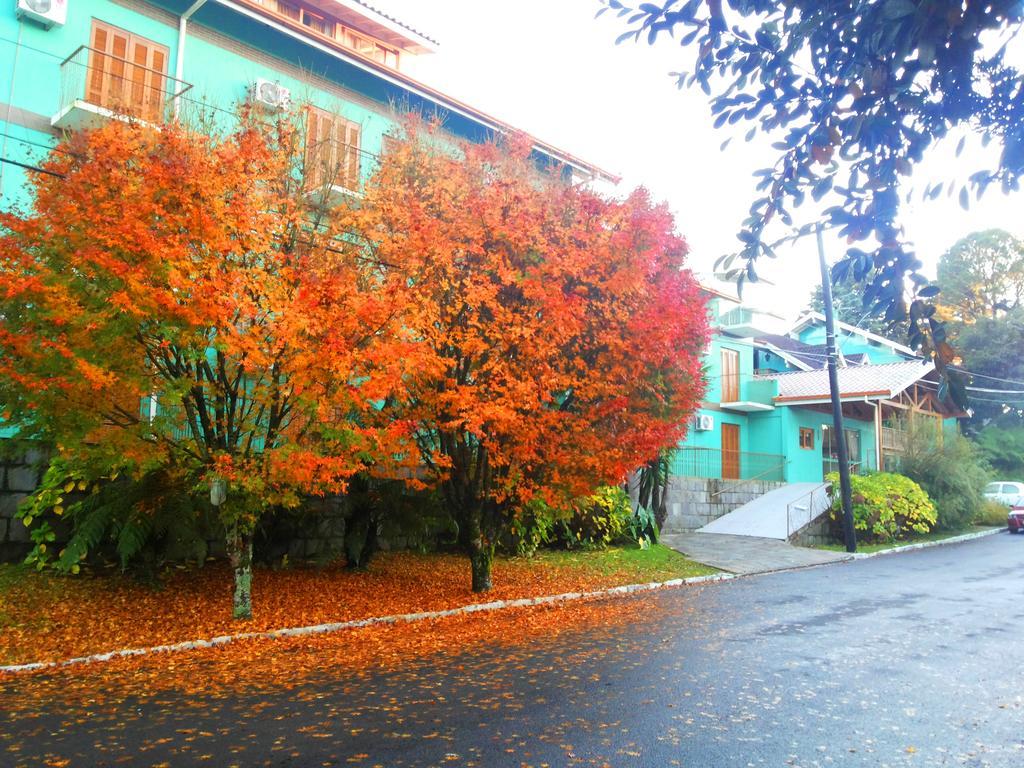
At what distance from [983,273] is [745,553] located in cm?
3326

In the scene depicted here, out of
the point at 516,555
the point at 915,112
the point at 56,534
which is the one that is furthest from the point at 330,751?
the point at 516,555

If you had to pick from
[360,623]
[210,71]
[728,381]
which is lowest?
[360,623]

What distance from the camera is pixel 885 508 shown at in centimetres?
2230

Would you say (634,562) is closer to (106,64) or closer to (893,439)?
(106,64)

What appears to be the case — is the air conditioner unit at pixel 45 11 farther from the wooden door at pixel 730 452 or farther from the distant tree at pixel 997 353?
the distant tree at pixel 997 353

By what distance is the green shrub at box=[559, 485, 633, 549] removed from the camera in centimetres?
1800

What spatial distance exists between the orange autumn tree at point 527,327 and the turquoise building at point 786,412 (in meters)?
14.3

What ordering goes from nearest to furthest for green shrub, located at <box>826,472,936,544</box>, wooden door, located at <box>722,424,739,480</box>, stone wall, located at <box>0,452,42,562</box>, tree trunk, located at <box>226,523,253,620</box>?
tree trunk, located at <box>226,523,253,620</box> < stone wall, located at <box>0,452,42,562</box> < green shrub, located at <box>826,472,936,544</box> < wooden door, located at <box>722,424,739,480</box>

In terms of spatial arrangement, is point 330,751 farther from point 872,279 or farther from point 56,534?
point 56,534

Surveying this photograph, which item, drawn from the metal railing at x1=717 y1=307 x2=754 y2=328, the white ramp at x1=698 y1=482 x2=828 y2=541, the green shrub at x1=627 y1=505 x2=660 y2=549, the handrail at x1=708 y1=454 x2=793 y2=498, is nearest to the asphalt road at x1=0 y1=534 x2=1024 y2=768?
the green shrub at x1=627 y1=505 x2=660 y2=549

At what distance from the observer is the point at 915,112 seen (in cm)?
352

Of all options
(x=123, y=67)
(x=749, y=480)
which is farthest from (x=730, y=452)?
(x=123, y=67)

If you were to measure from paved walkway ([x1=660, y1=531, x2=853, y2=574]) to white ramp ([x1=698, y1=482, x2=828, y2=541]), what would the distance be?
0.55 metres

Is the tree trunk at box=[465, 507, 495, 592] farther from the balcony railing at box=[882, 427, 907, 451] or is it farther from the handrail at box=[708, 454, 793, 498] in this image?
the balcony railing at box=[882, 427, 907, 451]
